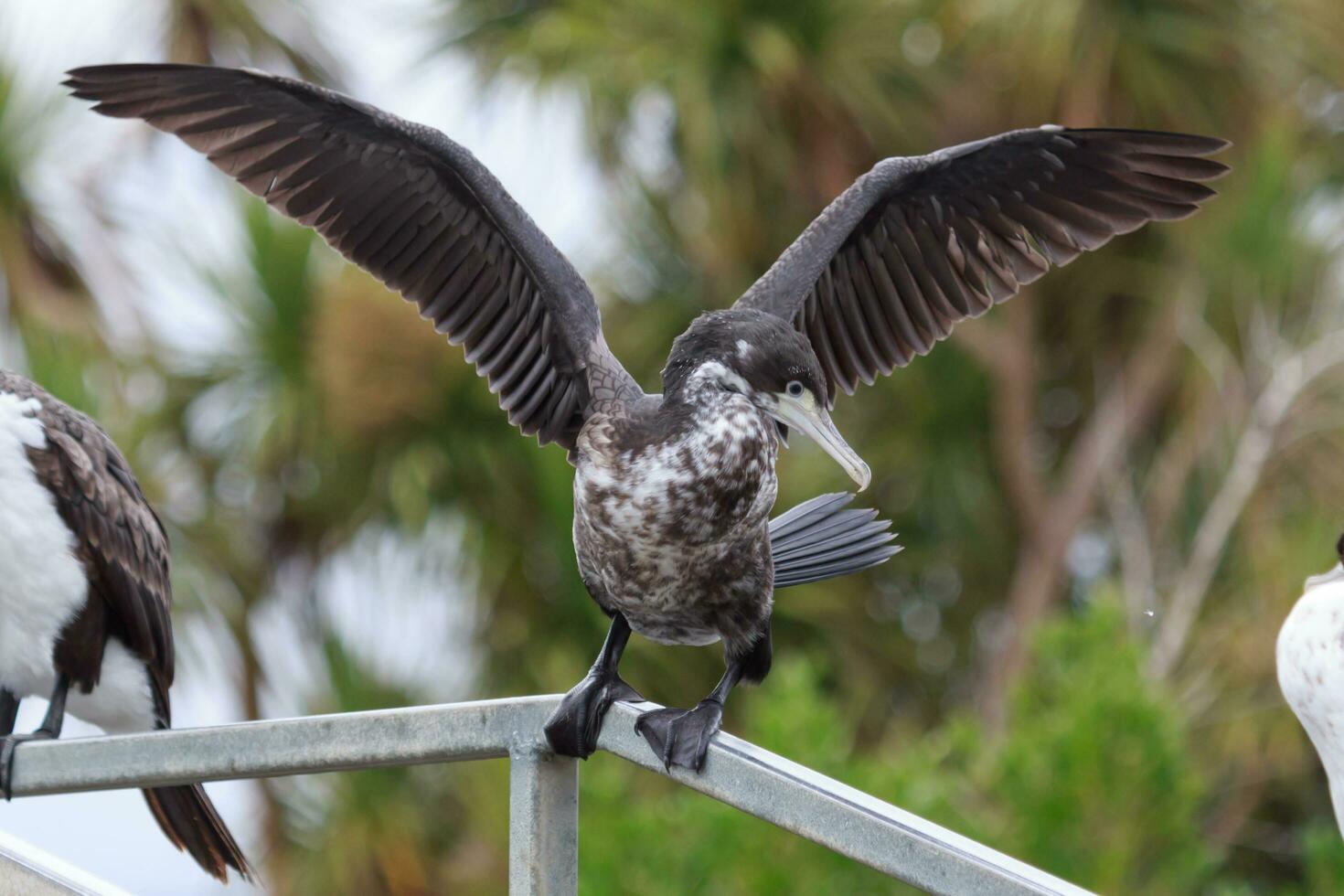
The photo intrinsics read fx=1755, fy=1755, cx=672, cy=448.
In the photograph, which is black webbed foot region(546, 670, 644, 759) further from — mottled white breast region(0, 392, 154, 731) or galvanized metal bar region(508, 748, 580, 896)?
mottled white breast region(0, 392, 154, 731)

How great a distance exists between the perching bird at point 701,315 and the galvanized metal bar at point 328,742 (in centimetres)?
13

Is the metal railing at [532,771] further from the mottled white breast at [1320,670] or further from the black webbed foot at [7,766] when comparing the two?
the mottled white breast at [1320,670]

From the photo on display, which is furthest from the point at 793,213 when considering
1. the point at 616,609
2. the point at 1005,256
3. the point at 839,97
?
the point at 616,609

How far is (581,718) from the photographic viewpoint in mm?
1820

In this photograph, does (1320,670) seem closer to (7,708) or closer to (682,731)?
(682,731)

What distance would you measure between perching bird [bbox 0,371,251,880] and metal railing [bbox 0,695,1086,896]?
983 millimetres

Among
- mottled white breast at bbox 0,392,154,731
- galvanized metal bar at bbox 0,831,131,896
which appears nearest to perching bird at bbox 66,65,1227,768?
galvanized metal bar at bbox 0,831,131,896

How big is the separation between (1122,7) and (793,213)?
197cm

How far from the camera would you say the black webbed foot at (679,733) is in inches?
71.9

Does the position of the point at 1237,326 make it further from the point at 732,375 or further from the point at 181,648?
the point at 732,375

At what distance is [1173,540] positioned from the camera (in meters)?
8.93

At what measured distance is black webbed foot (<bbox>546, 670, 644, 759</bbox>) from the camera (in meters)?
1.79

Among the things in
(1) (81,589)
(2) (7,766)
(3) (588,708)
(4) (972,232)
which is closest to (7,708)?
(1) (81,589)

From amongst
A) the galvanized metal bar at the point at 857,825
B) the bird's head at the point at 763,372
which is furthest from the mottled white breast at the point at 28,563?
the galvanized metal bar at the point at 857,825
